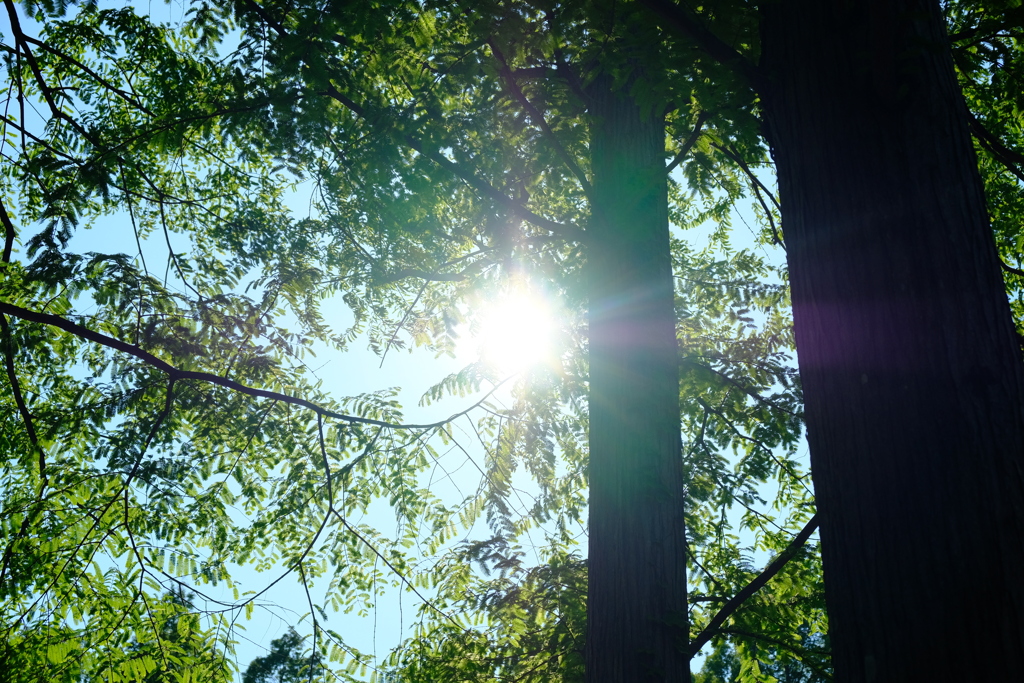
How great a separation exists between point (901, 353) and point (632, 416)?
7.62 feet

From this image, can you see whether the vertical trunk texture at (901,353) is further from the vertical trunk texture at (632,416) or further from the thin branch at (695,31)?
the vertical trunk texture at (632,416)

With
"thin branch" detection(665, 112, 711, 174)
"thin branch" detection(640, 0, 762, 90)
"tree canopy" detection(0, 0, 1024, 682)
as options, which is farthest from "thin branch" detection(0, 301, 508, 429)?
"thin branch" detection(640, 0, 762, 90)

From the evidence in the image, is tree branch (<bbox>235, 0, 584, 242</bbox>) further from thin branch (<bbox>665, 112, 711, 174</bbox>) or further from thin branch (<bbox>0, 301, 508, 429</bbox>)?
thin branch (<bbox>0, 301, 508, 429</bbox>)

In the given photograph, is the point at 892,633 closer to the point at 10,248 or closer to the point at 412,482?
the point at 412,482

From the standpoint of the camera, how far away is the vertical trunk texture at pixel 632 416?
12.0ft

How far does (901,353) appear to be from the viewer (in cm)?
188

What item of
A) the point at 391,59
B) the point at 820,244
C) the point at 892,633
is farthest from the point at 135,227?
the point at 892,633

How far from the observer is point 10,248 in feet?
22.6

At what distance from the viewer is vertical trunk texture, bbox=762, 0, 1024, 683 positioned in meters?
1.67

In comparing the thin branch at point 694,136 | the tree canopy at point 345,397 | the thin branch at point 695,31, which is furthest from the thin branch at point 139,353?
the thin branch at point 695,31

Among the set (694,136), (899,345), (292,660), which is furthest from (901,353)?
(292,660)

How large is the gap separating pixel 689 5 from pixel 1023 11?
1460mm

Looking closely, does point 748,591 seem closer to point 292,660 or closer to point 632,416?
point 632,416

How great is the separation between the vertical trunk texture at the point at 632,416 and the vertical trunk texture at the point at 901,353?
1.67 m
